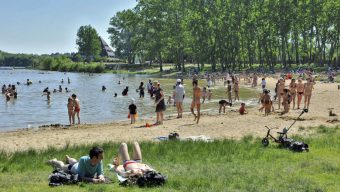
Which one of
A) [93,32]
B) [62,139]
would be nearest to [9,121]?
[62,139]

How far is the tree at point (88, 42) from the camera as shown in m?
150

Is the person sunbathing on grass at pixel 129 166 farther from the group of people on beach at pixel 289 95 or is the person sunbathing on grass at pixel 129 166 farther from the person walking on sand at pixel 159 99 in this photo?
the group of people on beach at pixel 289 95

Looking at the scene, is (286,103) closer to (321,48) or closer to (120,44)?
(321,48)

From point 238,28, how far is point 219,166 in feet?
237

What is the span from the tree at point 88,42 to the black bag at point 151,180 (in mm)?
144219

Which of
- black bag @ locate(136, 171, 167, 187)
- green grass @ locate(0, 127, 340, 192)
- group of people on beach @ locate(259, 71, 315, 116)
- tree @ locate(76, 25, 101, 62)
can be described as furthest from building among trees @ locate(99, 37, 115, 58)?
black bag @ locate(136, 171, 167, 187)

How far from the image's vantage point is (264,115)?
2206 centimetres

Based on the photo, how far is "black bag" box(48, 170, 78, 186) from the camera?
8133mm

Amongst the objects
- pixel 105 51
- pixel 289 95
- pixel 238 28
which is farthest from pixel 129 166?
pixel 105 51

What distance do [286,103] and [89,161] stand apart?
52.8 feet

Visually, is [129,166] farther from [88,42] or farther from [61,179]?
[88,42]

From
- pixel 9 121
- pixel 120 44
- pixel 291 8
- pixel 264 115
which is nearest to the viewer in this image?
pixel 264 115

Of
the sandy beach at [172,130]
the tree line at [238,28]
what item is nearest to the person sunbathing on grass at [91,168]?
the sandy beach at [172,130]

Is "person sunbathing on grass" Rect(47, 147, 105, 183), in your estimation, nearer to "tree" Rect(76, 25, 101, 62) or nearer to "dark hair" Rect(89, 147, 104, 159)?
"dark hair" Rect(89, 147, 104, 159)
